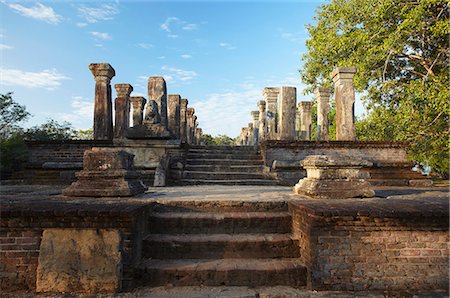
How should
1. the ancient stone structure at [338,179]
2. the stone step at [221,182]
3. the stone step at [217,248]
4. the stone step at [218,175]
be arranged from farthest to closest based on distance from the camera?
1. the stone step at [218,175]
2. the stone step at [221,182]
3. the ancient stone structure at [338,179]
4. the stone step at [217,248]

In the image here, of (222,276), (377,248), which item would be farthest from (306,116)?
(222,276)

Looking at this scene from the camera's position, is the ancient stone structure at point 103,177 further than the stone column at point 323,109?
No

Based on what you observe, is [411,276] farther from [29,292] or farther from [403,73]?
[403,73]

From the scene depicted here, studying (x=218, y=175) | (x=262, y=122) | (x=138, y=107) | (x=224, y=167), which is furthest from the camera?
(x=262, y=122)

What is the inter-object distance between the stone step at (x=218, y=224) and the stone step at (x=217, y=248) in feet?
0.89

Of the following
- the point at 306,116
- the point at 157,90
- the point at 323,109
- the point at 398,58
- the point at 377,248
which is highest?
the point at 398,58

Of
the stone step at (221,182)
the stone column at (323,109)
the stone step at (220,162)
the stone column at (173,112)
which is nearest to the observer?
the stone step at (221,182)

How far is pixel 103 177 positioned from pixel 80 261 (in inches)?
68.5

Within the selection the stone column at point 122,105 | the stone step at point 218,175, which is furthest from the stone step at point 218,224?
the stone column at point 122,105

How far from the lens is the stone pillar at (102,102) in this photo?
1095 cm

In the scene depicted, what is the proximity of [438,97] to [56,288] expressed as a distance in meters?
10.2

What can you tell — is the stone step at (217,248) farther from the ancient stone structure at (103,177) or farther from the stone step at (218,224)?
the ancient stone structure at (103,177)

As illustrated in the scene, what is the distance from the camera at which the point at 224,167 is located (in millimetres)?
8180

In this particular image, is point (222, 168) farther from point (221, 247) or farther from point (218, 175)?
point (221, 247)
